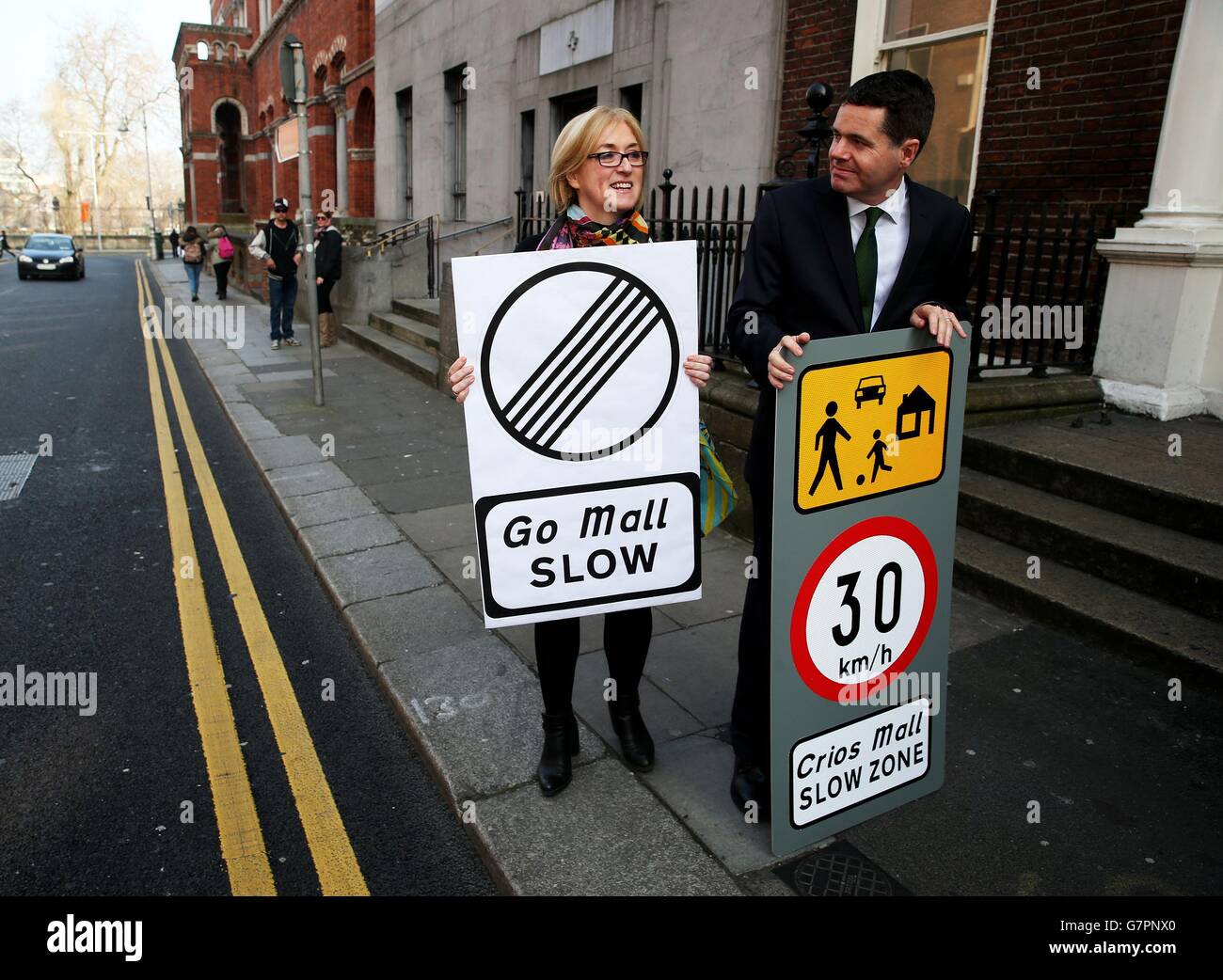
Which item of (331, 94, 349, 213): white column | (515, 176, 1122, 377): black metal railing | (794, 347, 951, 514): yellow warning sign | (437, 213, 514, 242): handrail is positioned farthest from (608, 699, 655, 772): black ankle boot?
(331, 94, 349, 213): white column

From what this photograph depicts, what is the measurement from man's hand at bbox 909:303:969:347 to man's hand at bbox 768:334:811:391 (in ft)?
1.26

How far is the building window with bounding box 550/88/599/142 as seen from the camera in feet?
41.6

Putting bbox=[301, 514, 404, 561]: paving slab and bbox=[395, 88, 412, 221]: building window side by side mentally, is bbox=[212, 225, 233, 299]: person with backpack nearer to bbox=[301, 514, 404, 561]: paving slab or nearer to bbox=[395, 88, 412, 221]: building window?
bbox=[395, 88, 412, 221]: building window

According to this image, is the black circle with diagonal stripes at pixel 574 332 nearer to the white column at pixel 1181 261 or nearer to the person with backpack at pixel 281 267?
the white column at pixel 1181 261

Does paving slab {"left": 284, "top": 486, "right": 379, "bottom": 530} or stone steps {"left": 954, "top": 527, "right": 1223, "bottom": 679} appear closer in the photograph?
stone steps {"left": 954, "top": 527, "right": 1223, "bottom": 679}

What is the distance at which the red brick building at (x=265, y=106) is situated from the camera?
2292 cm

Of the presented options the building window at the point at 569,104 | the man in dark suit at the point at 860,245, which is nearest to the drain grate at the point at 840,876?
the man in dark suit at the point at 860,245

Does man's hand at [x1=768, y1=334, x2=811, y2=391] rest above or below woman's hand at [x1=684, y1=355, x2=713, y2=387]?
above

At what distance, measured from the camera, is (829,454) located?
98.3 inches

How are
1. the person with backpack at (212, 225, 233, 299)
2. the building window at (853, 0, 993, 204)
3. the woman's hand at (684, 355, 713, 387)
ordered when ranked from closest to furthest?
the woman's hand at (684, 355, 713, 387), the building window at (853, 0, 993, 204), the person with backpack at (212, 225, 233, 299)

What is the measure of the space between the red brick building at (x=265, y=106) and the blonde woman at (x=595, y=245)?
45.1 ft
